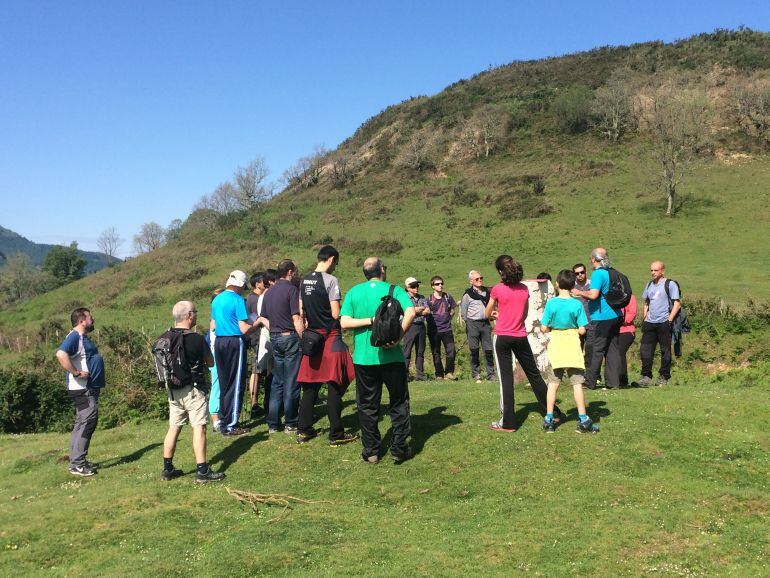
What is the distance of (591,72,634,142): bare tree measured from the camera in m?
68.7

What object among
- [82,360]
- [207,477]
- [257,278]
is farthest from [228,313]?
[207,477]

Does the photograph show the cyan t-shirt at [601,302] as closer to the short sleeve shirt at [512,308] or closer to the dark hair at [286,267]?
the short sleeve shirt at [512,308]

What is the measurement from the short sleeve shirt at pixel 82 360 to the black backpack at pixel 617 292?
9036 millimetres

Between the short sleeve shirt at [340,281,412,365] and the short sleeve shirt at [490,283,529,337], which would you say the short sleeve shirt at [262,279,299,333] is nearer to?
the short sleeve shirt at [340,281,412,365]

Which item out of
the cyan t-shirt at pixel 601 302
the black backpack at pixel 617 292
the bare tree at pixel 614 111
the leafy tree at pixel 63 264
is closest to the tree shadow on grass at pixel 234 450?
the cyan t-shirt at pixel 601 302

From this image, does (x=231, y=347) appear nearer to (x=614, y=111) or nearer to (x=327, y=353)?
(x=327, y=353)

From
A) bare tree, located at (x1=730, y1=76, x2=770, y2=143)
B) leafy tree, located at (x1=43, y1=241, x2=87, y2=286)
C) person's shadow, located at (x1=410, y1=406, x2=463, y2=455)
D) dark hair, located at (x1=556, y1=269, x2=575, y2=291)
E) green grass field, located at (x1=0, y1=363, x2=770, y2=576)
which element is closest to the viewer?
green grass field, located at (x1=0, y1=363, x2=770, y2=576)

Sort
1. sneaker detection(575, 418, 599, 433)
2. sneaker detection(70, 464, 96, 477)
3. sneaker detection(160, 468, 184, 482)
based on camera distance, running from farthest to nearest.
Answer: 1. sneaker detection(70, 464, 96, 477)
2. sneaker detection(575, 418, 599, 433)
3. sneaker detection(160, 468, 184, 482)

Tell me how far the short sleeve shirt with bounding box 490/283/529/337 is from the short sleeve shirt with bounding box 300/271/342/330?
7.77 ft

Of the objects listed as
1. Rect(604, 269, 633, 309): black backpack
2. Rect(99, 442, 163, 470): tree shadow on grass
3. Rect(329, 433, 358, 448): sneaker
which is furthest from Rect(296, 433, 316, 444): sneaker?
Rect(604, 269, 633, 309): black backpack

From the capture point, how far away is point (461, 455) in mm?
7285

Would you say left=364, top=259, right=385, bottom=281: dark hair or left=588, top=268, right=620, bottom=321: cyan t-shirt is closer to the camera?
left=364, top=259, right=385, bottom=281: dark hair

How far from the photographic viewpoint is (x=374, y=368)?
7094mm

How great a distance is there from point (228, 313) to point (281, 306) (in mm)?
1104
